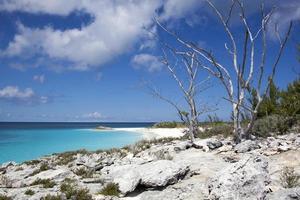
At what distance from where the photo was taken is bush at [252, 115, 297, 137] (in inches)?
768

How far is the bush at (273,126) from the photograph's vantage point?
64.0 ft

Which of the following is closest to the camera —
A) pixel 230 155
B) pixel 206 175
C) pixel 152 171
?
pixel 152 171

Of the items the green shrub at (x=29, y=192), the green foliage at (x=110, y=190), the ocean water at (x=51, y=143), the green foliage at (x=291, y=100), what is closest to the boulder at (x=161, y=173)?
the green foliage at (x=110, y=190)

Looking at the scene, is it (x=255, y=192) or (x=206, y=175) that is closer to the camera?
(x=255, y=192)

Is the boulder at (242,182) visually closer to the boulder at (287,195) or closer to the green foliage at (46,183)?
→ the boulder at (287,195)

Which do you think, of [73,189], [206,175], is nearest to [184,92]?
[206,175]

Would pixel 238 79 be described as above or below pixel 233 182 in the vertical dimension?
above

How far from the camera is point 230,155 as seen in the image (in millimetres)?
14289

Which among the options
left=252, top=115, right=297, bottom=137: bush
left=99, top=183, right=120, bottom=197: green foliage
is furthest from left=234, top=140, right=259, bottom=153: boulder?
left=99, top=183, right=120, bottom=197: green foliage

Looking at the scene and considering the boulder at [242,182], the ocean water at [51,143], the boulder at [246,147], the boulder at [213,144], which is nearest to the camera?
the boulder at [242,182]

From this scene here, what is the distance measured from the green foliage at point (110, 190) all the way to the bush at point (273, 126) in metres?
11.1

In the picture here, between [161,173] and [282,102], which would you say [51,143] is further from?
[161,173]

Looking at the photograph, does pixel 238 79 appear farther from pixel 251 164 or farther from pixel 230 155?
pixel 251 164

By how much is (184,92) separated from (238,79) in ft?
22.0
